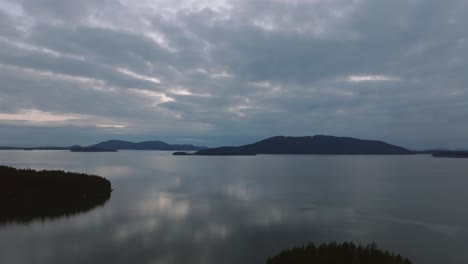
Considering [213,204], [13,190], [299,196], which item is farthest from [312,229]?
[13,190]

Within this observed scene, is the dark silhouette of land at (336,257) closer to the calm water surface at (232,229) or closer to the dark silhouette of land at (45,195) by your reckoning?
the calm water surface at (232,229)

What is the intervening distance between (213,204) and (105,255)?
26.7 metres

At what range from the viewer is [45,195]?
5000 cm

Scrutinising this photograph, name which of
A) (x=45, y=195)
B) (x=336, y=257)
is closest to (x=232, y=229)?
(x=336, y=257)

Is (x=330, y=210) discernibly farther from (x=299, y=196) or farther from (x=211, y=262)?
(x=211, y=262)

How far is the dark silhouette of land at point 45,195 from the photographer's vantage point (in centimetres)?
4162

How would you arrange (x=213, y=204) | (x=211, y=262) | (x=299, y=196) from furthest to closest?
(x=299, y=196), (x=213, y=204), (x=211, y=262)

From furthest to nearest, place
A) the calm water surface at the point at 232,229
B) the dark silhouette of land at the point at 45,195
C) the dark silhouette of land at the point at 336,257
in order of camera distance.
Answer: the dark silhouette of land at the point at 45,195, the calm water surface at the point at 232,229, the dark silhouette of land at the point at 336,257

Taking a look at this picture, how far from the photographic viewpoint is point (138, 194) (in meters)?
61.3

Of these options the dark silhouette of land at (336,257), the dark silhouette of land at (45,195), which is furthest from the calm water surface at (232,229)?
the dark silhouette of land at (336,257)

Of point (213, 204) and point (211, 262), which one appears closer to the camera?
point (211, 262)

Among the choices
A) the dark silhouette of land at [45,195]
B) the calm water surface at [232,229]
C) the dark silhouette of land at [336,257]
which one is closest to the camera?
the dark silhouette of land at [336,257]

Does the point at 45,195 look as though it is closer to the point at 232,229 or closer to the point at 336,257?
the point at 232,229

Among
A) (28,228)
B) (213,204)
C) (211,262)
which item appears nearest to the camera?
(211,262)
